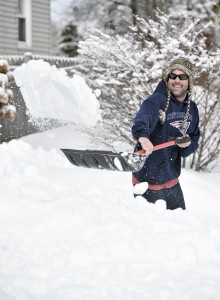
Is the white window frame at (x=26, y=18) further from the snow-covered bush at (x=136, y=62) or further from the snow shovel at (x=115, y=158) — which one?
the snow shovel at (x=115, y=158)

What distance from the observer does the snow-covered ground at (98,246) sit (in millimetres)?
3367

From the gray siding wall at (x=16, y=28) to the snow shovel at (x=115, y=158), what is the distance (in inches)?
476

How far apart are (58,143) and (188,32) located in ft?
11.1

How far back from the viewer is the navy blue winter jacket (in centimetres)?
416

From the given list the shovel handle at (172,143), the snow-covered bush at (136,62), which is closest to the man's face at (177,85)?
the shovel handle at (172,143)

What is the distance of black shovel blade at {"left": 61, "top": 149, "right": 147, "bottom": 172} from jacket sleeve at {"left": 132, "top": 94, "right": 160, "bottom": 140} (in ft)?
0.51

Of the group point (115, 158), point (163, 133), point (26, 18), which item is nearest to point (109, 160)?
point (115, 158)

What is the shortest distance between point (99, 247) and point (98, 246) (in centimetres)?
2

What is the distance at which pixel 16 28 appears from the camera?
1666cm

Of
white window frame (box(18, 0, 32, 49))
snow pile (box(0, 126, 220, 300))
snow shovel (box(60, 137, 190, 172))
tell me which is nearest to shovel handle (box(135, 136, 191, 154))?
snow shovel (box(60, 137, 190, 172))

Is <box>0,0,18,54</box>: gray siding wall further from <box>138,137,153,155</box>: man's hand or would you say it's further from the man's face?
<box>138,137,153,155</box>: man's hand

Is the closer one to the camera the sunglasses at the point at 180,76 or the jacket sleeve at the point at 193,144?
the sunglasses at the point at 180,76

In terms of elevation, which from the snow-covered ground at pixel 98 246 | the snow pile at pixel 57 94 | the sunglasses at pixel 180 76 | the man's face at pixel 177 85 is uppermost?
the sunglasses at pixel 180 76

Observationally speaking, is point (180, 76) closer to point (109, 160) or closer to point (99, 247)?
point (109, 160)
